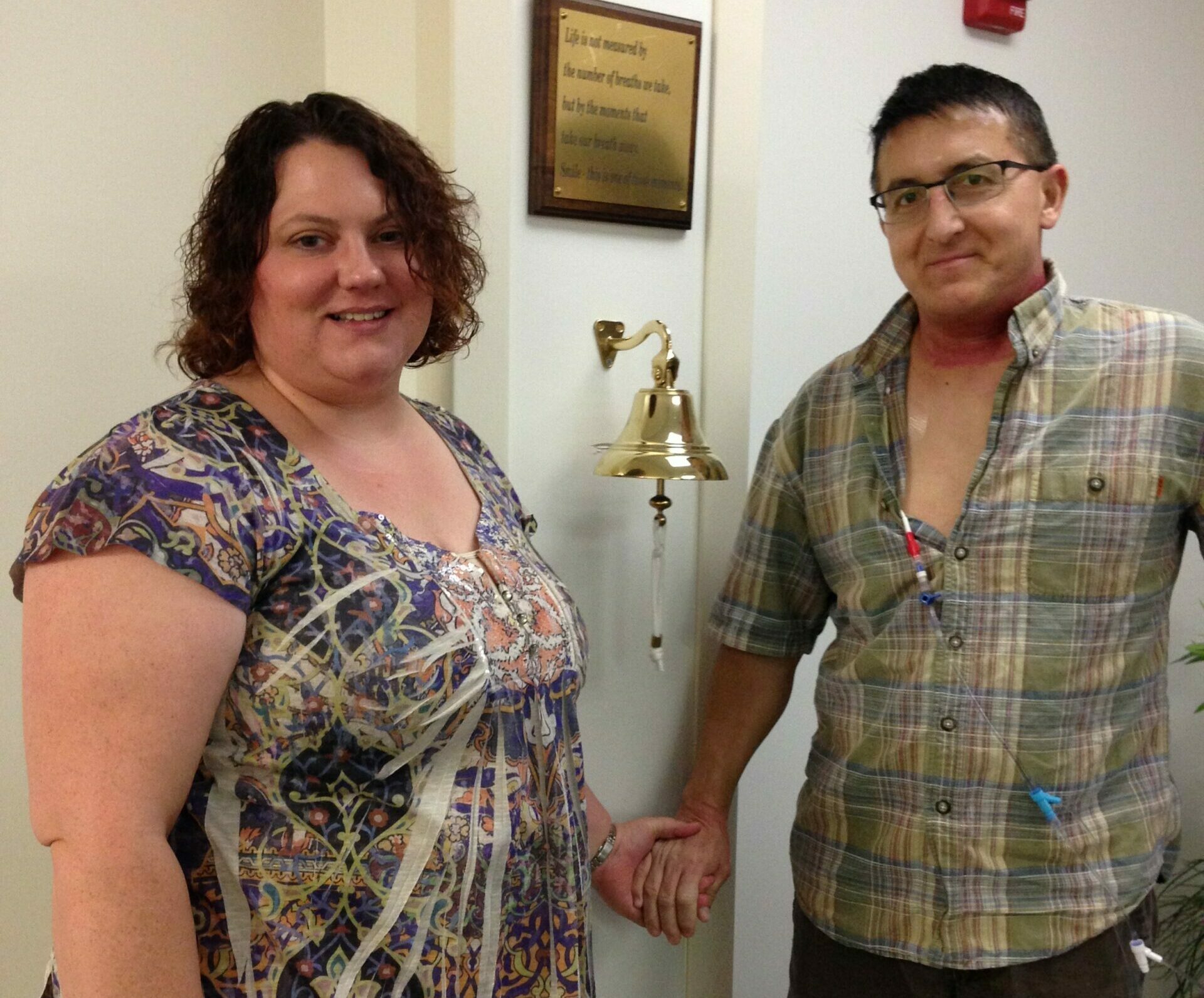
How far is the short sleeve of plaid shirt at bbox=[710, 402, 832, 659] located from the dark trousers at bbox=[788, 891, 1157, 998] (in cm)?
43

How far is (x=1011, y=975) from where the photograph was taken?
138 cm

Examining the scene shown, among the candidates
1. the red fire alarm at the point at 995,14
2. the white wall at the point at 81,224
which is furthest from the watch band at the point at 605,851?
the red fire alarm at the point at 995,14

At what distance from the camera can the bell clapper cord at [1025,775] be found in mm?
1384

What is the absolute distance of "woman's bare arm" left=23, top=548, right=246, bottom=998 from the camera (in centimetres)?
94

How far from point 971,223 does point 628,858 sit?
1000mm

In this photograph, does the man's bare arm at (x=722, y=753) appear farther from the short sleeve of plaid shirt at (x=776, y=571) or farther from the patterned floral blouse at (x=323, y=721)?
the patterned floral blouse at (x=323, y=721)

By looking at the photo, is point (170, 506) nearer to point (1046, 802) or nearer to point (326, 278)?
point (326, 278)

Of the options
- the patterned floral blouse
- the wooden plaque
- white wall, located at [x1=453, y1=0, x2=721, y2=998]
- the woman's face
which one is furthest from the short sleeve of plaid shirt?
the woman's face

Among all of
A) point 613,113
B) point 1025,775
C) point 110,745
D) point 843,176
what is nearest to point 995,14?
point 843,176

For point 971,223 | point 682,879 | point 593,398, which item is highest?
point 971,223

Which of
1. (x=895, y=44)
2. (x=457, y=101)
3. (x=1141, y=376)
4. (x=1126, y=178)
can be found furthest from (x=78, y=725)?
(x=1126, y=178)

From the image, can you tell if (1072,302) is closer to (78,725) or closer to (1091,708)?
(1091,708)

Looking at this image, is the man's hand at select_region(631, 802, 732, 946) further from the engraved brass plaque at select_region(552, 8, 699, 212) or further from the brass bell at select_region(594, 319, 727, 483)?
the engraved brass plaque at select_region(552, 8, 699, 212)

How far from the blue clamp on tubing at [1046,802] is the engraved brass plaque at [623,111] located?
0.97 meters
